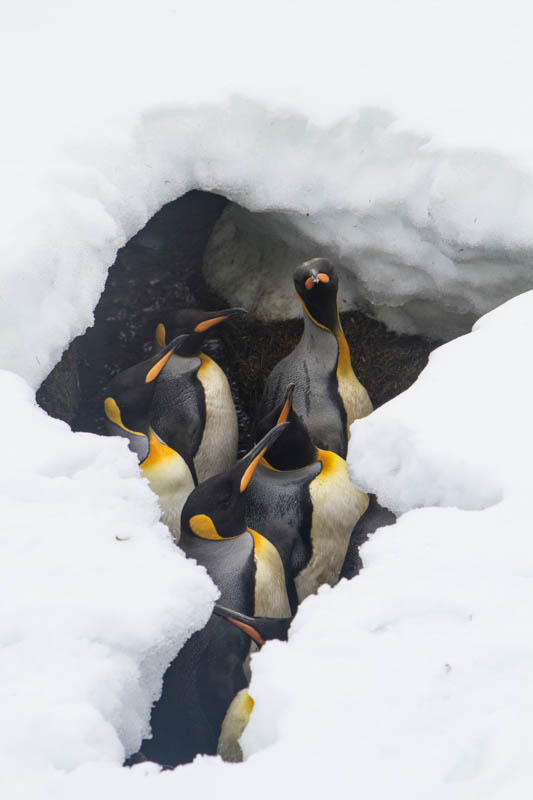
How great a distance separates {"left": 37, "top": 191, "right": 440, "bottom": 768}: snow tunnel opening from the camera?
11.1 ft

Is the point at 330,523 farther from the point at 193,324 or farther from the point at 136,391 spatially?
the point at 193,324

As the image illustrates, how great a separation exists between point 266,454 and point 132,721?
140 centimetres

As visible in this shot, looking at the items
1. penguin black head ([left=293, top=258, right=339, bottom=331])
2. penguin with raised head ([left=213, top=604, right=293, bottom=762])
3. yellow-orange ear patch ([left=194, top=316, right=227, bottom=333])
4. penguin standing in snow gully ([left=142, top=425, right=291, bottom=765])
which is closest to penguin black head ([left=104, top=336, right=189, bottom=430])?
yellow-orange ear patch ([left=194, top=316, right=227, bottom=333])

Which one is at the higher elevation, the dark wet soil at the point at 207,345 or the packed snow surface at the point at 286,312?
the packed snow surface at the point at 286,312

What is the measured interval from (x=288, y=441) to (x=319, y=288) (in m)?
0.55

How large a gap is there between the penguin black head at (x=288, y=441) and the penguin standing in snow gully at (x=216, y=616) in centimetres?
14

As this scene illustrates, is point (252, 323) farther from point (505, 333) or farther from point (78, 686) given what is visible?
point (78, 686)

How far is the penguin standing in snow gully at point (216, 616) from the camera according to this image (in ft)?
6.79

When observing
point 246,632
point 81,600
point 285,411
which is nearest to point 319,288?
point 285,411

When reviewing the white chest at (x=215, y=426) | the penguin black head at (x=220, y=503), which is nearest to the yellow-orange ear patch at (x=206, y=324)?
the white chest at (x=215, y=426)

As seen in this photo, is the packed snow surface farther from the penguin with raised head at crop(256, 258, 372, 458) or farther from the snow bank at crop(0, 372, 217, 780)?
the penguin with raised head at crop(256, 258, 372, 458)

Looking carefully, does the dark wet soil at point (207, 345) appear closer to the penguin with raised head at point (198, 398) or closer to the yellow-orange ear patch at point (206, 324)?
the penguin with raised head at point (198, 398)

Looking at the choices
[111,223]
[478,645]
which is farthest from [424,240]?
[478,645]

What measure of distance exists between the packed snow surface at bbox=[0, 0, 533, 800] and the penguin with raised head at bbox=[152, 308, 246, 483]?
0.51 meters
